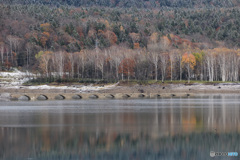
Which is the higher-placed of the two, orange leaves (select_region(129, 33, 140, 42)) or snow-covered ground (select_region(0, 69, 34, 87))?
orange leaves (select_region(129, 33, 140, 42))

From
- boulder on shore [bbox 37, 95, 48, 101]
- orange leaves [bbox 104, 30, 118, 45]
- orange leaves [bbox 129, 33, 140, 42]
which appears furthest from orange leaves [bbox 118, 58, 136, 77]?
orange leaves [bbox 129, 33, 140, 42]

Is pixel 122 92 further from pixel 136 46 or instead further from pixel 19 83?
pixel 136 46

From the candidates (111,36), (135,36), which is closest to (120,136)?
(111,36)

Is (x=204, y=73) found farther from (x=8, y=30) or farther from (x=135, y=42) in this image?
(x=8, y=30)

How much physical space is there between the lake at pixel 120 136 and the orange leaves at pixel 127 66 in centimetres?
6755

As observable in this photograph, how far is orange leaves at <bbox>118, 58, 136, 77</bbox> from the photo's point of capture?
120000mm

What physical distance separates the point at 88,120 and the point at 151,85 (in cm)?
5649

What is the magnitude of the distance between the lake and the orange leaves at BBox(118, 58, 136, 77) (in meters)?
67.6

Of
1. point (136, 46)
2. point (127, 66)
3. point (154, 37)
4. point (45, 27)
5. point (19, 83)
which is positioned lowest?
point (19, 83)

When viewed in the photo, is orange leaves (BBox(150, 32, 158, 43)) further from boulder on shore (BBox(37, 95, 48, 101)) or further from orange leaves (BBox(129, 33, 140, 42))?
boulder on shore (BBox(37, 95, 48, 101))

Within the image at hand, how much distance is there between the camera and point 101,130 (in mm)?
39906

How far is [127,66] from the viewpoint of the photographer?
120000 mm

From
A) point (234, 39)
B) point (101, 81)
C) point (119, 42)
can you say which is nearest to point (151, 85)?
point (101, 81)

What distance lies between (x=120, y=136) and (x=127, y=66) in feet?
276
